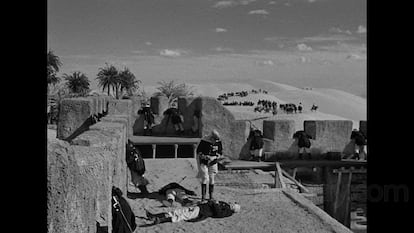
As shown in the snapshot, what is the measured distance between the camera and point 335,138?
639 inches

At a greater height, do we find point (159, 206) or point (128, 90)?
point (128, 90)

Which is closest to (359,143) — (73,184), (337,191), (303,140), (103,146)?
(303,140)

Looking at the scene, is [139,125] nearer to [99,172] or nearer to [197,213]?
[197,213]

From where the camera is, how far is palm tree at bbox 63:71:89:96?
3919 cm

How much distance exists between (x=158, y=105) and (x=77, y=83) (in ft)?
74.2

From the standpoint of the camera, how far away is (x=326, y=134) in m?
16.2

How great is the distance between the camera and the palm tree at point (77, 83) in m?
39.2

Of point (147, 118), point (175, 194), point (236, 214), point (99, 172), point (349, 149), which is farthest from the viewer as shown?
point (147, 118)

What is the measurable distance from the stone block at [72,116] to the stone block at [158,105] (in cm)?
741

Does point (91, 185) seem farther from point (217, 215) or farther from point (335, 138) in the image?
point (335, 138)

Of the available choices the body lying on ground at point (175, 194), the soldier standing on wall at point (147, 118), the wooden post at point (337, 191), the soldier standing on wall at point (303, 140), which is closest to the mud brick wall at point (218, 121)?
the soldier standing on wall at point (303, 140)
